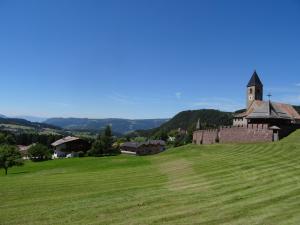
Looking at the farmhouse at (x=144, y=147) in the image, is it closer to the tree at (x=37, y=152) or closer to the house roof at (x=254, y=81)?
the tree at (x=37, y=152)

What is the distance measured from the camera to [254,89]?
295 feet

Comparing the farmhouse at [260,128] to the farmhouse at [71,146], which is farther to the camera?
the farmhouse at [71,146]

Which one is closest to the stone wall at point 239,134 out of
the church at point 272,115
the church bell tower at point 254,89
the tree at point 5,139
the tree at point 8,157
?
the church at point 272,115

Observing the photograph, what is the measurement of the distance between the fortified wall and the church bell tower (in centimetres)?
3057

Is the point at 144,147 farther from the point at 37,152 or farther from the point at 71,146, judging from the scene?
the point at 37,152

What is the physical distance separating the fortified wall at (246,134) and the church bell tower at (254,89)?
30.6 metres

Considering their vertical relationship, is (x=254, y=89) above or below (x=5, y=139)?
above

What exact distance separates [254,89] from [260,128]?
42642mm

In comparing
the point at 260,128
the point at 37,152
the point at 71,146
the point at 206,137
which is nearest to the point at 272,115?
the point at 260,128

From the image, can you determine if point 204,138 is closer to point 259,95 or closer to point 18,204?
point 259,95

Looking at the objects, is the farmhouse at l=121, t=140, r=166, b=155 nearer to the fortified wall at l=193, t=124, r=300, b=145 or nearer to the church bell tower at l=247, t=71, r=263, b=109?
the church bell tower at l=247, t=71, r=263, b=109

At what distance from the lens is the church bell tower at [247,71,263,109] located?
90.1m

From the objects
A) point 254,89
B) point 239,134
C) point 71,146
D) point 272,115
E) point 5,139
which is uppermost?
point 254,89

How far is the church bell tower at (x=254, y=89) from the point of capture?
90.1 metres
